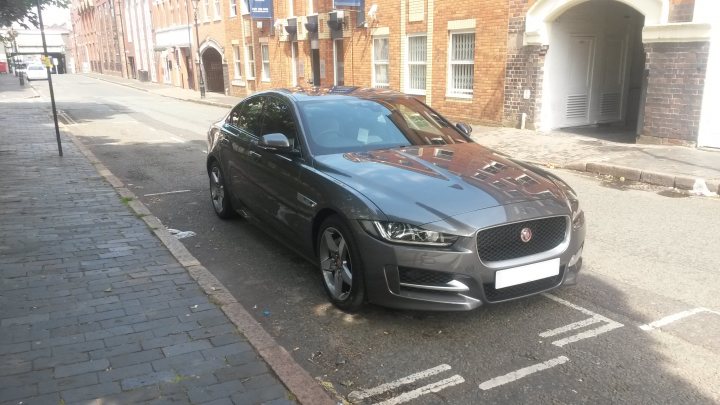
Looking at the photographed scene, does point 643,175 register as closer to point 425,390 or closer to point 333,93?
point 333,93

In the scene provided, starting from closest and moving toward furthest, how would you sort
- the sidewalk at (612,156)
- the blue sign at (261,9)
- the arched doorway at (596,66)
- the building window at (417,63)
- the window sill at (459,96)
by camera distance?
the sidewalk at (612,156)
the arched doorway at (596,66)
the window sill at (459,96)
the building window at (417,63)
the blue sign at (261,9)

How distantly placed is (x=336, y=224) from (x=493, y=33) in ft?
39.9

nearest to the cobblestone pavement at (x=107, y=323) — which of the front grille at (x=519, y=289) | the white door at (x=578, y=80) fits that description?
the front grille at (x=519, y=289)

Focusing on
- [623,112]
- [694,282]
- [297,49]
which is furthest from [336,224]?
[297,49]

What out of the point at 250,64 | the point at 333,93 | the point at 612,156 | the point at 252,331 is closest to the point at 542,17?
the point at 612,156

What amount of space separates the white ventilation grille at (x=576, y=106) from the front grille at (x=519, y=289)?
38.7ft

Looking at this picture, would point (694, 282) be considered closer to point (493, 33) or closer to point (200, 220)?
point (200, 220)

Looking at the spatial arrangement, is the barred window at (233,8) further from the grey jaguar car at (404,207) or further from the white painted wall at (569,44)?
the grey jaguar car at (404,207)

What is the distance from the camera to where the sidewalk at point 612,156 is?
912 centimetres

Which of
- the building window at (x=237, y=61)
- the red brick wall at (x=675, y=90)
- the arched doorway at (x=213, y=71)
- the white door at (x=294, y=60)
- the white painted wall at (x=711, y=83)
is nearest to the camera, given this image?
the white painted wall at (x=711, y=83)

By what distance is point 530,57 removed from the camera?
1418cm

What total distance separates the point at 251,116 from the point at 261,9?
22.1m

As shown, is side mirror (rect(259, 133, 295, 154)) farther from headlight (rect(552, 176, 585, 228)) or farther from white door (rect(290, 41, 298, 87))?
white door (rect(290, 41, 298, 87))

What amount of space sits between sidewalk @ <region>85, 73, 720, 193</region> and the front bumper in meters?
6.20
